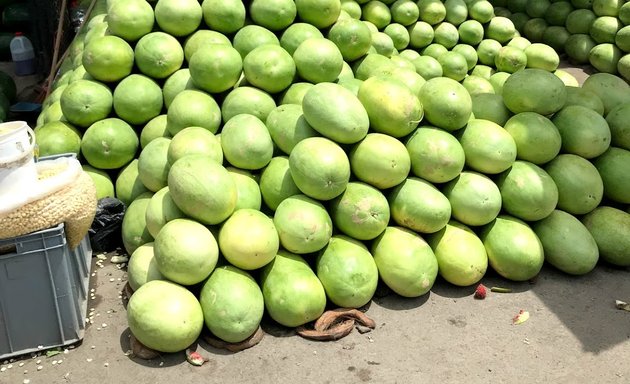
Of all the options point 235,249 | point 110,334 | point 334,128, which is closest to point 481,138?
point 334,128

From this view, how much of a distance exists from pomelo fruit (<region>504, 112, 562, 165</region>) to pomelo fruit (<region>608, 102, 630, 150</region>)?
58cm

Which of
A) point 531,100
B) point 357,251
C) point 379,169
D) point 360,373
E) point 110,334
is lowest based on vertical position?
point 110,334

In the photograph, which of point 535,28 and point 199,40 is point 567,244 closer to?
point 199,40

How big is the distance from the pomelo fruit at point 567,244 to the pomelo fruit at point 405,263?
81 cm

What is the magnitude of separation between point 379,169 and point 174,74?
5.72 ft

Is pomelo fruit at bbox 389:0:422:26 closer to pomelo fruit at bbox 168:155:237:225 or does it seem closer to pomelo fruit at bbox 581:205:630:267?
pomelo fruit at bbox 581:205:630:267

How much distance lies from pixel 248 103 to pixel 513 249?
6.33 feet

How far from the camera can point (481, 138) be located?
3574 millimetres

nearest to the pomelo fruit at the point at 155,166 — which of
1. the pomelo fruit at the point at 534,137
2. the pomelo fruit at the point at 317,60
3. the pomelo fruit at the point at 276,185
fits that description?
the pomelo fruit at the point at 276,185

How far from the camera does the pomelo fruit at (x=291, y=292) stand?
3.07 metres

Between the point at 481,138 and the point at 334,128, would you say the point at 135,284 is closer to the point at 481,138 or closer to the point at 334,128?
the point at 334,128

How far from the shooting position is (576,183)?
3688 mm

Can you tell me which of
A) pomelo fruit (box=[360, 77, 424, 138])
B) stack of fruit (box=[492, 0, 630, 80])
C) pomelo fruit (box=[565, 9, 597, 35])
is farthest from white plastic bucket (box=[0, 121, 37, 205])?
pomelo fruit (box=[565, 9, 597, 35])

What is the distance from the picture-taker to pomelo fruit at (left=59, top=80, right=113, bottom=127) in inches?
158
